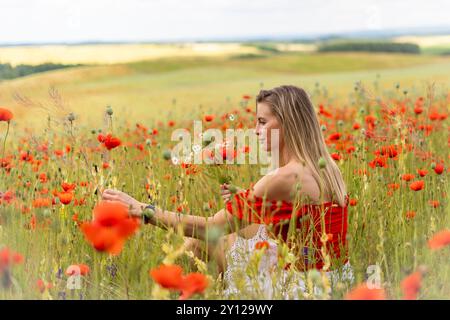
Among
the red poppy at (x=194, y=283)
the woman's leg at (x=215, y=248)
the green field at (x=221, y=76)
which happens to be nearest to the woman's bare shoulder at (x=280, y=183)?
the woman's leg at (x=215, y=248)

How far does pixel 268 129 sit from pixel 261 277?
75cm

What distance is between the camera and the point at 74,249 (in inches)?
122

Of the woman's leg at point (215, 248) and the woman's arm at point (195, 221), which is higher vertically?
the woman's arm at point (195, 221)

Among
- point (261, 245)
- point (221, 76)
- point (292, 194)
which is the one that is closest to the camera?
point (261, 245)

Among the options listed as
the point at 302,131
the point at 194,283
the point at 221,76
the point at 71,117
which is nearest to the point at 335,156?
the point at 302,131

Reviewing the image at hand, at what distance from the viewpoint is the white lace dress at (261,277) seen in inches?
80.0

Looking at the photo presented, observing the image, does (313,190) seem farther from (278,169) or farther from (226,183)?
(226,183)

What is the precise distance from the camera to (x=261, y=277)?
2463 mm

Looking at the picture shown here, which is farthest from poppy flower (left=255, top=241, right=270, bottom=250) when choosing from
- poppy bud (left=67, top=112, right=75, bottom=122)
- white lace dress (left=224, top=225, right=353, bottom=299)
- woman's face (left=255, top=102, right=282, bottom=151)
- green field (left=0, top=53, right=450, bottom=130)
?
green field (left=0, top=53, right=450, bottom=130)

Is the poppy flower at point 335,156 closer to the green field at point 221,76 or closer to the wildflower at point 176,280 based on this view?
the wildflower at point 176,280

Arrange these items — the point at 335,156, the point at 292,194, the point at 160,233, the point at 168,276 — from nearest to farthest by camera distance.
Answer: the point at 168,276 < the point at 292,194 < the point at 160,233 < the point at 335,156

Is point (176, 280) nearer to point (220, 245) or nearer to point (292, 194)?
point (292, 194)
